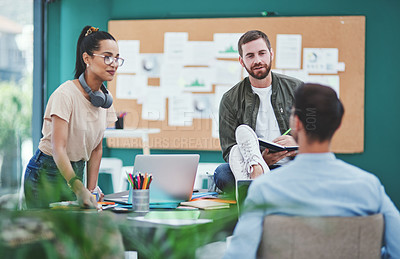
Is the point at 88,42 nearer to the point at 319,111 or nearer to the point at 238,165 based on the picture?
the point at 238,165

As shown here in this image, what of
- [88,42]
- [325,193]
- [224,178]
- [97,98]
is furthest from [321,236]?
[88,42]

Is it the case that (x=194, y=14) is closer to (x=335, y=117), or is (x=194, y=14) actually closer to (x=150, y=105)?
(x=150, y=105)

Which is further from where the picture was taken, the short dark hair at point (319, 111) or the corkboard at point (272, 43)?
the corkboard at point (272, 43)

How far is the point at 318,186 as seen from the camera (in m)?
1.21

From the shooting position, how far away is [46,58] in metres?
5.33

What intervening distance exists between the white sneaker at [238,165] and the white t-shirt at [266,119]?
0.44 m

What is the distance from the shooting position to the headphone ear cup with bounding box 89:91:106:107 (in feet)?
7.63

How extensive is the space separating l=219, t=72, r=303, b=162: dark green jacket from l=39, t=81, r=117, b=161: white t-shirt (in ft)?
2.09

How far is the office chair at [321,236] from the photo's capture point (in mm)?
1080

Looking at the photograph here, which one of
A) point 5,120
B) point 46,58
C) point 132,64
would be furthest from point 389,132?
point 5,120

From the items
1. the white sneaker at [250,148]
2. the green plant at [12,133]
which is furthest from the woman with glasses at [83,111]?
the green plant at [12,133]

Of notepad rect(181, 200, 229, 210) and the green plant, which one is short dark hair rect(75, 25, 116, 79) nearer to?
notepad rect(181, 200, 229, 210)

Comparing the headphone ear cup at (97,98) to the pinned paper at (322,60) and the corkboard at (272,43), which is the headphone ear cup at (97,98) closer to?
the corkboard at (272,43)

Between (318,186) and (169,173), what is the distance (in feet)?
2.98
